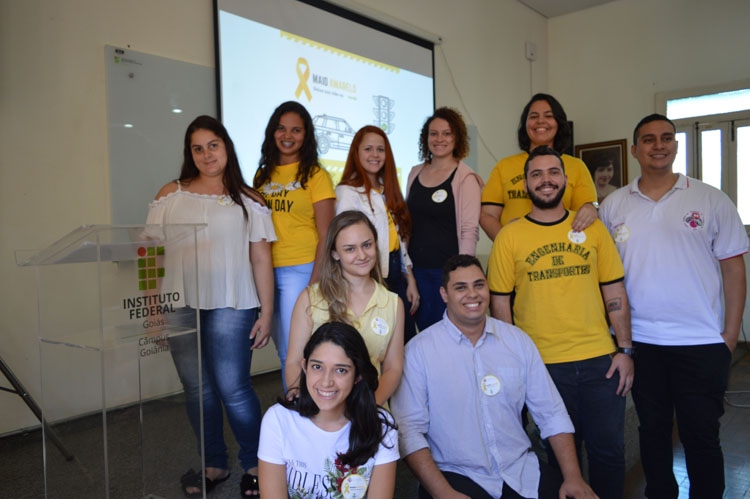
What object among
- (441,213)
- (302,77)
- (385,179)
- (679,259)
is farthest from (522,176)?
(302,77)

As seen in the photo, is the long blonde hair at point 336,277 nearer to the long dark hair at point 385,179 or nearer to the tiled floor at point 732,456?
the long dark hair at point 385,179

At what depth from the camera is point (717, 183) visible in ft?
19.1

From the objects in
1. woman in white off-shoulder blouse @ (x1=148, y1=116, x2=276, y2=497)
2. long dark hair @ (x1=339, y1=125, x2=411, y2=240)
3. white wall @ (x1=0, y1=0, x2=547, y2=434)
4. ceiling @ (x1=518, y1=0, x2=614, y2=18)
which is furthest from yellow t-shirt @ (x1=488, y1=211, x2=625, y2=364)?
ceiling @ (x1=518, y1=0, x2=614, y2=18)

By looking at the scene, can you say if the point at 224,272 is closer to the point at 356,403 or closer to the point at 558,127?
the point at 356,403

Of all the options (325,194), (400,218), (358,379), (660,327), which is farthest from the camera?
(400,218)

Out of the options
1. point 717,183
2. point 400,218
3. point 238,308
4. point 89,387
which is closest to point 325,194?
point 400,218

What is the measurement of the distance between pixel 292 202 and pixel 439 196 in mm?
681

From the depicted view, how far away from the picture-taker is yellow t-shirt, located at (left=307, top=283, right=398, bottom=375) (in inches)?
72.6

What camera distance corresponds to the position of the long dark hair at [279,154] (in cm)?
232

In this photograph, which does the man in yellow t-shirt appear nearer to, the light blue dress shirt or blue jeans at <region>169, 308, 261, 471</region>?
the light blue dress shirt

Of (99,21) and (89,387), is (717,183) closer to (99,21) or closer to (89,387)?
(99,21)

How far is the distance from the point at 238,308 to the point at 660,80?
5.96m

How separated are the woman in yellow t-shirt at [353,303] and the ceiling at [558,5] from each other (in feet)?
18.9

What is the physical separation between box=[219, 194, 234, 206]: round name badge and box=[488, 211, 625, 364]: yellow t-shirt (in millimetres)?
1034
